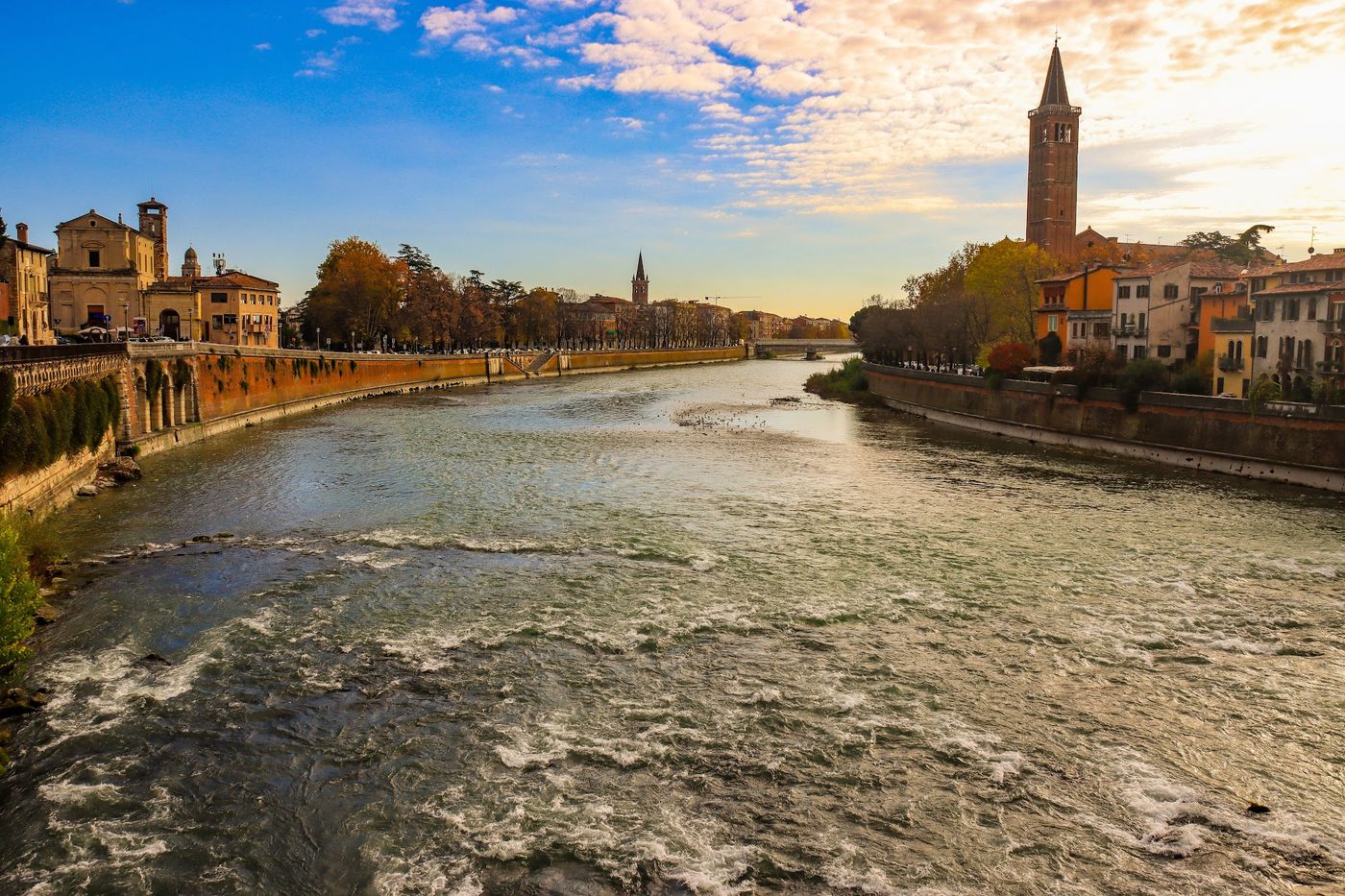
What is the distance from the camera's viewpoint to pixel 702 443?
35000 mm

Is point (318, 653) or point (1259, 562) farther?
point (1259, 562)

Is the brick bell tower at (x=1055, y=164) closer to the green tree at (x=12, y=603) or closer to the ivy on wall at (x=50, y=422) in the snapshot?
the ivy on wall at (x=50, y=422)

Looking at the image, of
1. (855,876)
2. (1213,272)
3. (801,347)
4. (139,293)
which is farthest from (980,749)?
(801,347)

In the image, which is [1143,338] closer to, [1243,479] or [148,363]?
[1243,479]

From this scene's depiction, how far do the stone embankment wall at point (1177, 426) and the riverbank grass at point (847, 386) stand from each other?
1595 centimetres

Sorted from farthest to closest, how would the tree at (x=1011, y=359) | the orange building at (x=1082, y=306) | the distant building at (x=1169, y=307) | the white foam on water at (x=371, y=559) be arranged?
the orange building at (x=1082, y=306) → the tree at (x=1011, y=359) → the distant building at (x=1169, y=307) → the white foam on water at (x=371, y=559)

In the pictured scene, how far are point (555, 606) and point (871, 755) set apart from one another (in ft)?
18.5

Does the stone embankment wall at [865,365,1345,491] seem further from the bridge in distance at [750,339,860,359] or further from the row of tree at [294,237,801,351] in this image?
the bridge in distance at [750,339,860,359]

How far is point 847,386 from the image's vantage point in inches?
2589

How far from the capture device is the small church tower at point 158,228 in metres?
78.0

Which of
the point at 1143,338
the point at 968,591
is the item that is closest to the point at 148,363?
the point at 968,591

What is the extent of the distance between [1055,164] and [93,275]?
85.0 m

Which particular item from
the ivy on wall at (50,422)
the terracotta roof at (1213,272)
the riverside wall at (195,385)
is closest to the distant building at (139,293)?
the riverside wall at (195,385)

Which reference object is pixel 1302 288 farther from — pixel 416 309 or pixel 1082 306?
pixel 416 309
